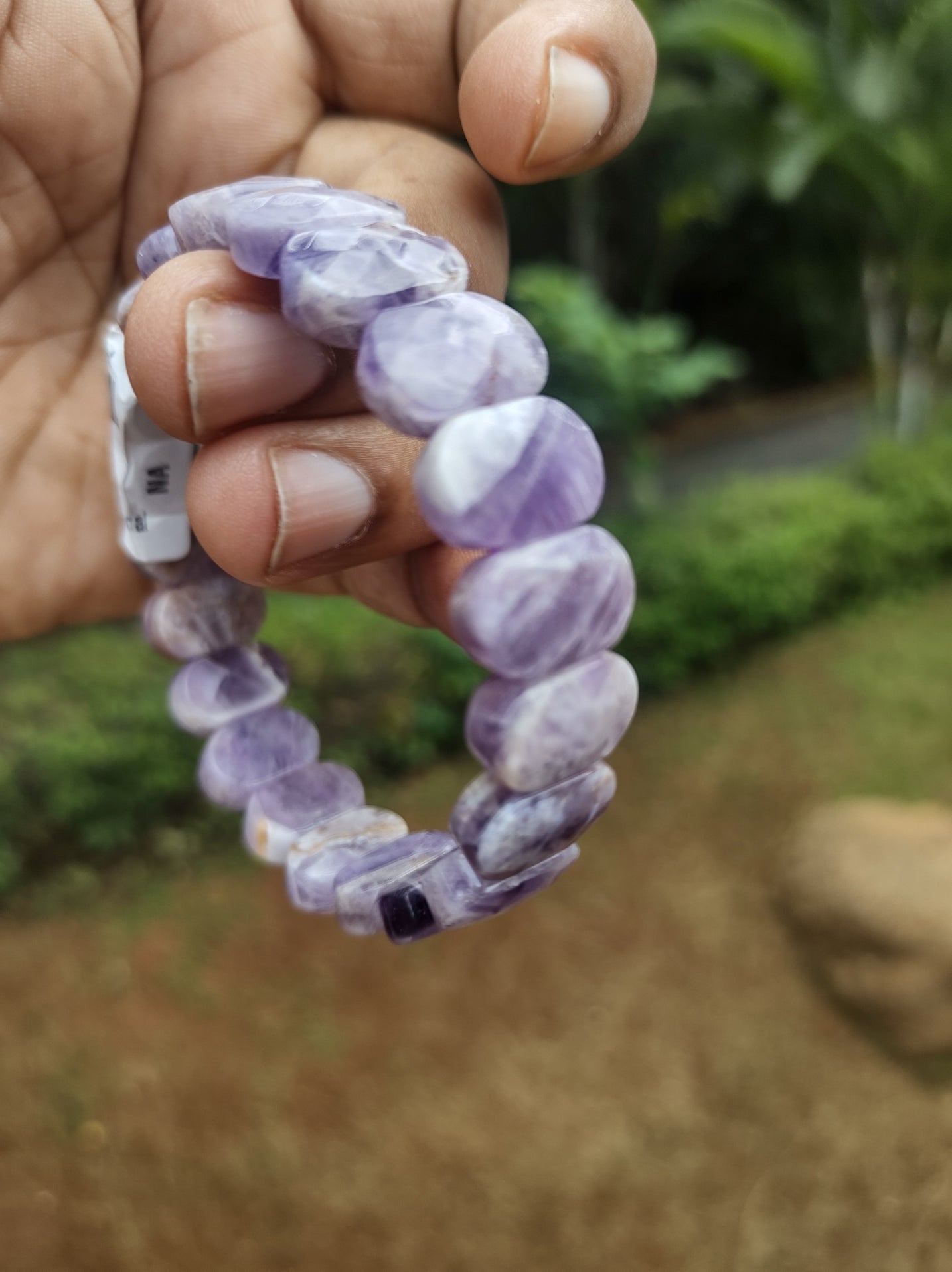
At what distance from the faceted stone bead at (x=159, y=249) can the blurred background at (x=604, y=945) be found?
109 cm

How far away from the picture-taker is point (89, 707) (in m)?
1.70

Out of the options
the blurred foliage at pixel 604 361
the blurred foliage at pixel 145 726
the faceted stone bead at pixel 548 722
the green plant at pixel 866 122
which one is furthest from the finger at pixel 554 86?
the green plant at pixel 866 122

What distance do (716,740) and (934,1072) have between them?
696 mm

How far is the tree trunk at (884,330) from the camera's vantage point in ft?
9.54

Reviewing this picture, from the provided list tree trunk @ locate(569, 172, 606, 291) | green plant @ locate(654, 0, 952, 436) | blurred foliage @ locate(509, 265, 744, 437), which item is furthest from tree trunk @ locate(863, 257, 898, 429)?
tree trunk @ locate(569, 172, 606, 291)

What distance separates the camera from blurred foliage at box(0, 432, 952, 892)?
1.61m

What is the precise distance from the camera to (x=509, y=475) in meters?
0.43

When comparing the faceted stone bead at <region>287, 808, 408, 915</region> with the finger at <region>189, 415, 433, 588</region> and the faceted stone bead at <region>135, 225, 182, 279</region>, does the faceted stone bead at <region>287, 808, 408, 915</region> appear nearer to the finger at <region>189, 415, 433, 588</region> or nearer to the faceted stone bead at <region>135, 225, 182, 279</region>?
the finger at <region>189, 415, 433, 588</region>

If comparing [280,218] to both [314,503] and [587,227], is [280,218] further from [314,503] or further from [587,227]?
[587,227]

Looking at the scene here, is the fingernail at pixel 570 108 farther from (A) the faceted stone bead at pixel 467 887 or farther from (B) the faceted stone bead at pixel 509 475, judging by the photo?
(A) the faceted stone bead at pixel 467 887

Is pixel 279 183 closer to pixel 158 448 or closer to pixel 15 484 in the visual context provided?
pixel 158 448

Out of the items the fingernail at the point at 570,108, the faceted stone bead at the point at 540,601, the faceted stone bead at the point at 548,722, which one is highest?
the fingernail at the point at 570,108

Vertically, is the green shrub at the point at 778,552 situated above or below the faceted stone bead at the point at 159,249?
below

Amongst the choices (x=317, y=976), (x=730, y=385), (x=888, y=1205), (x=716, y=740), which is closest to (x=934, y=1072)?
(x=888, y=1205)
